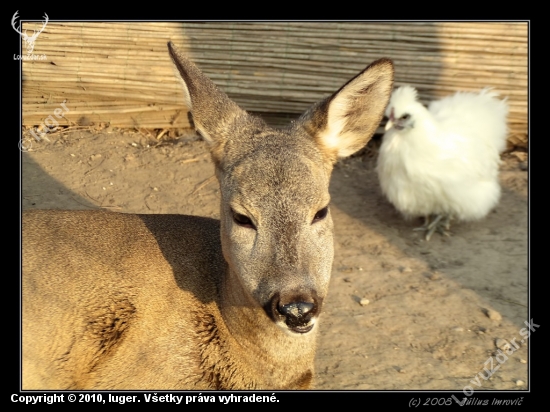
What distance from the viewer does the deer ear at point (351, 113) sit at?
4371mm

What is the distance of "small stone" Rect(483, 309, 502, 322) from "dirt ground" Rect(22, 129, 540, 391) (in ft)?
0.03

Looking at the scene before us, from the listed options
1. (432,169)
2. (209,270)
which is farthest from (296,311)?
(432,169)

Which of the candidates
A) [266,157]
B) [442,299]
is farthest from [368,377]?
[266,157]

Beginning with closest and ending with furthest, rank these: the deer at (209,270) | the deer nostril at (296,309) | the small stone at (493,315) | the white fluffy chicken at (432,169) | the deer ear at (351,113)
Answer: the deer nostril at (296,309)
the deer at (209,270)
the deer ear at (351,113)
the small stone at (493,315)
the white fluffy chicken at (432,169)

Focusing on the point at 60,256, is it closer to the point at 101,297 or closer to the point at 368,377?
the point at 101,297

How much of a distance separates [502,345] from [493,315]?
44cm

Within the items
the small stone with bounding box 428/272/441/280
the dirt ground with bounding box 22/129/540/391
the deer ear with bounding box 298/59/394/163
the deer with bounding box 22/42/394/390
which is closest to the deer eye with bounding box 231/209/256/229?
the deer with bounding box 22/42/394/390

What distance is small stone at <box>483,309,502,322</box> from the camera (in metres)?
6.22

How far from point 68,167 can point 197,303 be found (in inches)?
149

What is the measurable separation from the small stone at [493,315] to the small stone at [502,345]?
1.02 feet

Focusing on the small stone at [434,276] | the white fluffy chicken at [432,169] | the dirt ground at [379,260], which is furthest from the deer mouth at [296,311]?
the white fluffy chicken at [432,169]

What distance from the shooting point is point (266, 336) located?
14.0ft

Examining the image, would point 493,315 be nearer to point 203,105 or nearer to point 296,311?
point 296,311

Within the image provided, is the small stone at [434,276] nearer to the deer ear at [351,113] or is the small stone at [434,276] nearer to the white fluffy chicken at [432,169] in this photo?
the white fluffy chicken at [432,169]
